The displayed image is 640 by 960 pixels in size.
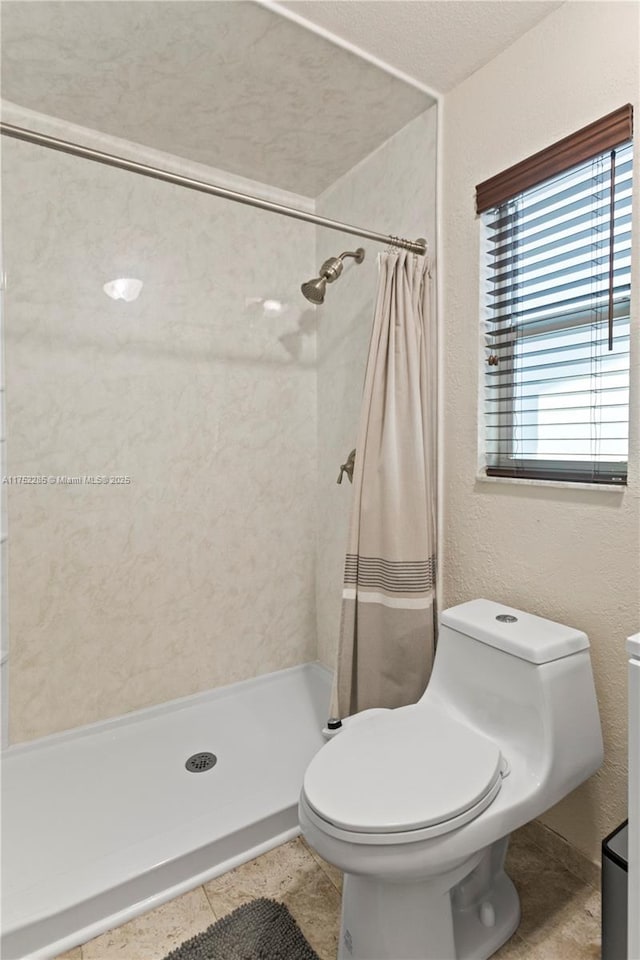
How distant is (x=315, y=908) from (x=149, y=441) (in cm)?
156

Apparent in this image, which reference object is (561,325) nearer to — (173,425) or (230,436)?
(230,436)

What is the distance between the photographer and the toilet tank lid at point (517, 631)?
1208 mm

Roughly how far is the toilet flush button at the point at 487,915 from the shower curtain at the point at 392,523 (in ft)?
1.80

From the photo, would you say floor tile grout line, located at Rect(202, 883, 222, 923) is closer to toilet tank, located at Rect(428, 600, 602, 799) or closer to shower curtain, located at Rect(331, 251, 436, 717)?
shower curtain, located at Rect(331, 251, 436, 717)

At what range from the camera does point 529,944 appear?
1.18m

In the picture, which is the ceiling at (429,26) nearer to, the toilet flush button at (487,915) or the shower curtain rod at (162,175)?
the shower curtain rod at (162,175)

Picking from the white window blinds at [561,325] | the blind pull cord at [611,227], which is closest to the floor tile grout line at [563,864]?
the white window blinds at [561,325]

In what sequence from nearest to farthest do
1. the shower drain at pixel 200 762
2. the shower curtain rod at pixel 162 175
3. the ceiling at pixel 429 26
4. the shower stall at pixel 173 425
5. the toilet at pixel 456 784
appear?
the toilet at pixel 456 784
the shower curtain rod at pixel 162 175
the ceiling at pixel 429 26
the shower stall at pixel 173 425
the shower drain at pixel 200 762

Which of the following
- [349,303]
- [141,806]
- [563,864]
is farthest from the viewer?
[349,303]

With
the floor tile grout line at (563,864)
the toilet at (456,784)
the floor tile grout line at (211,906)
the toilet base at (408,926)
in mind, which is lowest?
the floor tile grout line at (211,906)

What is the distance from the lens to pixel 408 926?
1.06 metres

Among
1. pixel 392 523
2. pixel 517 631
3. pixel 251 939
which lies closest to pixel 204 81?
pixel 392 523

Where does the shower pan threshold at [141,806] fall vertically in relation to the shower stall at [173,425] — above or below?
below

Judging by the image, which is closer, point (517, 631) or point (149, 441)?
point (517, 631)
